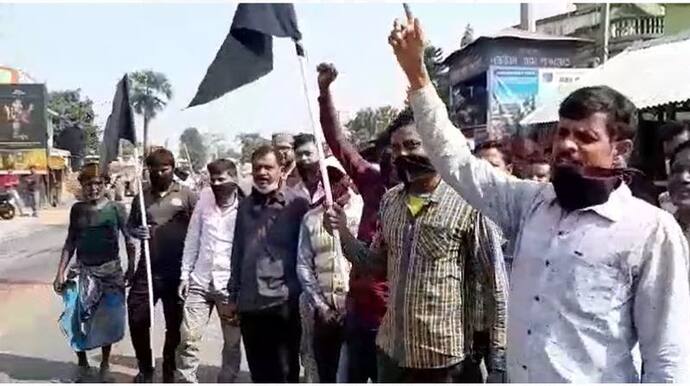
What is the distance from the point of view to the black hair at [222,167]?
14.8 feet

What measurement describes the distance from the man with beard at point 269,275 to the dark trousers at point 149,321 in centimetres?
79

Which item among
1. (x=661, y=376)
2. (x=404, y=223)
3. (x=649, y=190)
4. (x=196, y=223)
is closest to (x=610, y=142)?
(x=661, y=376)

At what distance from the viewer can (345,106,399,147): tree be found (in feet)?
11.0

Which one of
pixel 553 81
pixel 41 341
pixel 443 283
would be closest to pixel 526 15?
pixel 443 283

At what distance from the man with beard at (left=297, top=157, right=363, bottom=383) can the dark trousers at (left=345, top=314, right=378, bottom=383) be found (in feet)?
1.77

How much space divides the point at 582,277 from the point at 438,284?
65 centimetres

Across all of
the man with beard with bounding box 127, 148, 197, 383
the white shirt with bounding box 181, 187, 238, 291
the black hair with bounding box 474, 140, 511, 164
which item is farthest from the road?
the black hair with bounding box 474, 140, 511, 164

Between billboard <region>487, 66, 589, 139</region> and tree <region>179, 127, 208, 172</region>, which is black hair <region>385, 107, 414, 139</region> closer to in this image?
tree <region>179, 127, 208, 172</region>

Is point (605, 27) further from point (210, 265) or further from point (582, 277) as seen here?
point (582, 277)

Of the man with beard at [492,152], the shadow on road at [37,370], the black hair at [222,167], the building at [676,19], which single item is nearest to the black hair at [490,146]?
the man with beard at [492,152]

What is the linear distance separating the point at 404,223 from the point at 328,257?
145cm

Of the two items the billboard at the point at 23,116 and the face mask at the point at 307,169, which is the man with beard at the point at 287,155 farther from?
the billboard at the point at 23,116

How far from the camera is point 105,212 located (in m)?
5.04

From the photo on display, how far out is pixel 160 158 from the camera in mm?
4742
